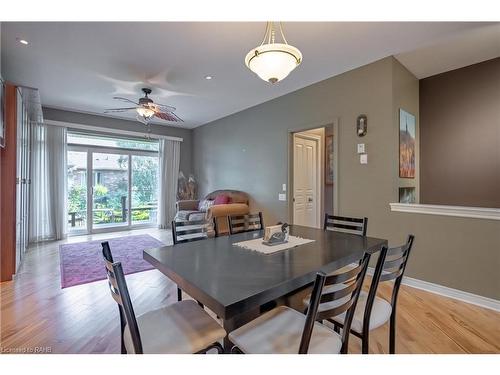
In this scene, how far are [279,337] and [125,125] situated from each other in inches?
240

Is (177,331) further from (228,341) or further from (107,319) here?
(107,319)

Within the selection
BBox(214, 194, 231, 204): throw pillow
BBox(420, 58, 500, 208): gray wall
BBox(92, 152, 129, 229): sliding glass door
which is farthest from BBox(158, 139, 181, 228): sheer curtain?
BBox(420, 58, 500, 208): gray wall

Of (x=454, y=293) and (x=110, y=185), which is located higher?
(x=110, y=185)

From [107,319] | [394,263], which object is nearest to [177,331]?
[394,263]

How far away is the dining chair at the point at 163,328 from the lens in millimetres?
1047

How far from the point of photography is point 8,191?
2.93m

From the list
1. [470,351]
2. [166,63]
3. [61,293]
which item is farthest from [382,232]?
[61,293]

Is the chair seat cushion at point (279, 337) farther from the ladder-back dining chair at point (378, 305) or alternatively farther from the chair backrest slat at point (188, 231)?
the chair backrest slat at point (188, 231)

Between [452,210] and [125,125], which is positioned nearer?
[452,210]

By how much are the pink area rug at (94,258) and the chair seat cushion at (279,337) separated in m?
2.51
